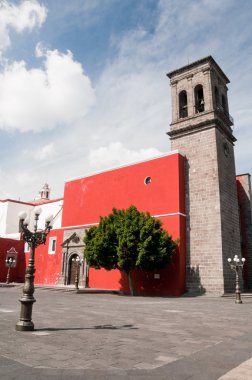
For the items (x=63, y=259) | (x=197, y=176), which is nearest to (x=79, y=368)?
(x=197, y=176)

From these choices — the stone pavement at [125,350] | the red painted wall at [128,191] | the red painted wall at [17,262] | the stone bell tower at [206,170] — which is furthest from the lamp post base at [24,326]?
the red painted wall at [17,262]

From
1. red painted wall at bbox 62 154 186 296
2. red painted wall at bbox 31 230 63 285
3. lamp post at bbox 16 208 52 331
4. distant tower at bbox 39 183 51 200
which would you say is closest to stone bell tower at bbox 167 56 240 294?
red painted wall at bbox 62 154 186 296

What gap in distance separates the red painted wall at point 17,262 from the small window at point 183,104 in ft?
63.3

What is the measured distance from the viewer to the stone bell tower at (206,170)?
18812 mm

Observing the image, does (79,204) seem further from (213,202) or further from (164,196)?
(213,202)

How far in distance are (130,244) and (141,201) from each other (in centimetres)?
521

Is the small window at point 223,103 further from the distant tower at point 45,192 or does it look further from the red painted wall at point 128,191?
the distant tower at point 45,192

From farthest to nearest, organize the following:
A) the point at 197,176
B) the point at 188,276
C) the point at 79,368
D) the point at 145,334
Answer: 1. the point at 197,176
2. the point at 188,276
3. the point at 145,334
4. the point at 79,368

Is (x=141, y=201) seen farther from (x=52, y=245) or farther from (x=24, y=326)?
(x=24, y=326)

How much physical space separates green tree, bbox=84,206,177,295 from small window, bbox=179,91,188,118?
9.13 meters

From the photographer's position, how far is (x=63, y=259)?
80.7ft

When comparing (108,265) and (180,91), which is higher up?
(180,91)

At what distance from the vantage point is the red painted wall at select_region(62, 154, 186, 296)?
19.4 metres

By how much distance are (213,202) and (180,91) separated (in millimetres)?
9351
